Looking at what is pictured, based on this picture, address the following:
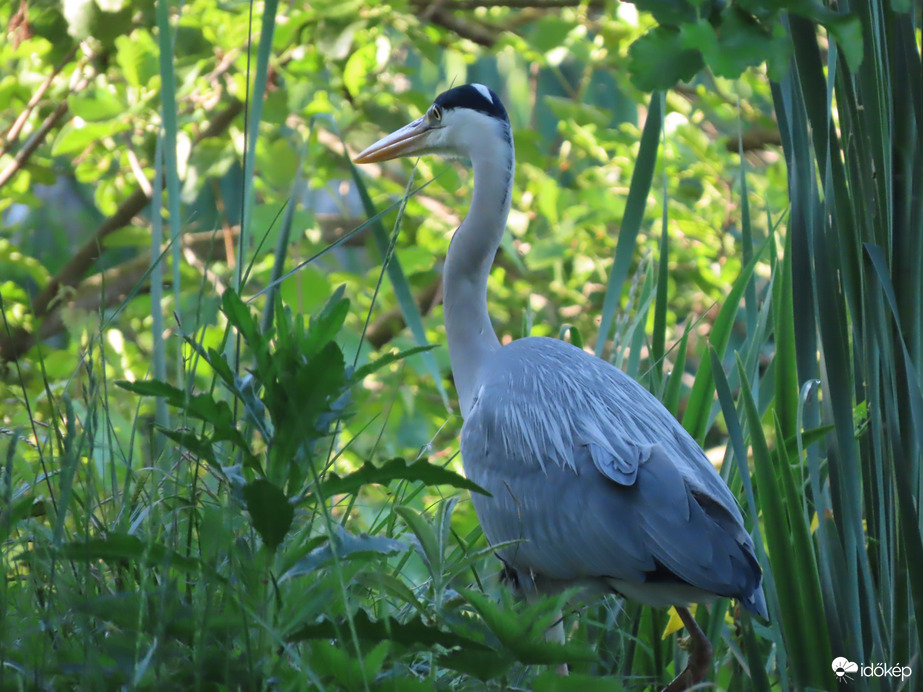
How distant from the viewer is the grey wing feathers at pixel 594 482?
160 centimetres

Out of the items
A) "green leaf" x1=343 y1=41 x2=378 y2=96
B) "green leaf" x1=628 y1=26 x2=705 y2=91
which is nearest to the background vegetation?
"green leaf" x1=628 y1=26 x2=705 y2=91

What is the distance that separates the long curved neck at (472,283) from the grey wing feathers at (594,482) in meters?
0.15

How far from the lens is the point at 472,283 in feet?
7.55

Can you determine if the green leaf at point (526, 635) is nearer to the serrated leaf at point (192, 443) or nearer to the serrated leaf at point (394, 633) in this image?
the serrated leaf at point (394, 633)

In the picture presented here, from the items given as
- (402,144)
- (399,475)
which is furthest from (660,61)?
(402,144)

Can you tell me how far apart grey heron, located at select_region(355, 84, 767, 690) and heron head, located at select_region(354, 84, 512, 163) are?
0.11 metres

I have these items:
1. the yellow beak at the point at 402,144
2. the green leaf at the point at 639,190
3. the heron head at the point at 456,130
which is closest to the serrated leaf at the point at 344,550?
the green leaf at the point at 639,190

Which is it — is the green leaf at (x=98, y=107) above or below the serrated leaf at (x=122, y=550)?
above

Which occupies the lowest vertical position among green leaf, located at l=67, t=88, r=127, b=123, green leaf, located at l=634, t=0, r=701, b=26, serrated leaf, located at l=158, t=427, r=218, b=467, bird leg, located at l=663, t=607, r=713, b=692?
bird leg, located at l=663, t=607, r=713, b=692

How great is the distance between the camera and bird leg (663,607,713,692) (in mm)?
1646

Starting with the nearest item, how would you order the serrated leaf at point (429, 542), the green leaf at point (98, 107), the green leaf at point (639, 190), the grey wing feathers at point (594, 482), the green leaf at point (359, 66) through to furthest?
the serrated leaf at point (429, 542) < the grey wing feathers at point (594, 482) < the green leaf at point (639, 190) < the green leaf at point (98, 107) < the green leaf at point (359, 66)

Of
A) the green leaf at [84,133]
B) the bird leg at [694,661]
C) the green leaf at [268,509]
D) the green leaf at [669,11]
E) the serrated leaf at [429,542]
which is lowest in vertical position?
the bird leg at [694,661]

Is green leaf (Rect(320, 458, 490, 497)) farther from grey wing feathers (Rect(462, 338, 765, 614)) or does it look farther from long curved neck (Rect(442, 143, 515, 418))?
long curved neck (Rect(442, 143, 515, 418))

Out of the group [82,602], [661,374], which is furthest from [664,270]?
[82,602]
